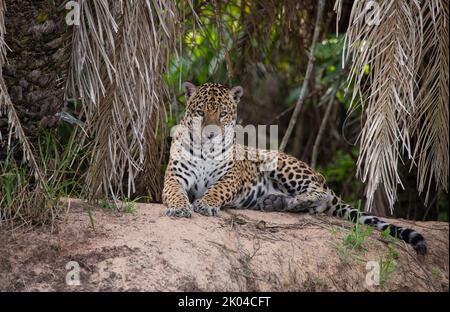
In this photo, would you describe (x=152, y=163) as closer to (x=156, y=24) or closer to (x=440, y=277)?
(x=156, y=24)

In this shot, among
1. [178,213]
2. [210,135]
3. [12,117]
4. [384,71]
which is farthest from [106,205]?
[384,71]

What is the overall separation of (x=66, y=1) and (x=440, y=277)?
4.37m

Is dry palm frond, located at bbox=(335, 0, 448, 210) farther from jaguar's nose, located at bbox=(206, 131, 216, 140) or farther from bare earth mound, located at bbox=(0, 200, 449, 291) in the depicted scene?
jaguar's nose, located at bbox=(206, 131, 216, 140)

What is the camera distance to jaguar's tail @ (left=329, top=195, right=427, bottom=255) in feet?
25.3

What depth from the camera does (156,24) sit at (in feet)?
22.3

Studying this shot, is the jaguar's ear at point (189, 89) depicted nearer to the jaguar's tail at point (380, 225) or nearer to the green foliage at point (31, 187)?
the jaguar's tail at point (380, 225)

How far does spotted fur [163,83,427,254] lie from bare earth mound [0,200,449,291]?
1.69 ft

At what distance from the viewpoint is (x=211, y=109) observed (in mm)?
8453

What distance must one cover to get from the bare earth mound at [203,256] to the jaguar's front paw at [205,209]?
0.13 m

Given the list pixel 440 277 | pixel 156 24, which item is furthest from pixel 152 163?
pixel 440 277

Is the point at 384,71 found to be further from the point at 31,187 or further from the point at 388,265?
the point at 31,187

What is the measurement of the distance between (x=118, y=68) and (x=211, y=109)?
2.03 metres

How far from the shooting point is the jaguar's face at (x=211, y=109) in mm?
8445
